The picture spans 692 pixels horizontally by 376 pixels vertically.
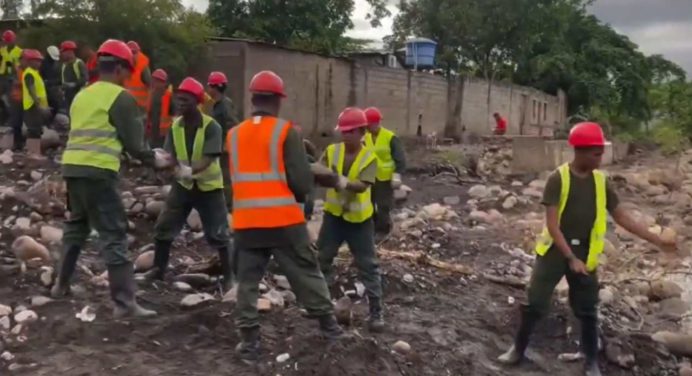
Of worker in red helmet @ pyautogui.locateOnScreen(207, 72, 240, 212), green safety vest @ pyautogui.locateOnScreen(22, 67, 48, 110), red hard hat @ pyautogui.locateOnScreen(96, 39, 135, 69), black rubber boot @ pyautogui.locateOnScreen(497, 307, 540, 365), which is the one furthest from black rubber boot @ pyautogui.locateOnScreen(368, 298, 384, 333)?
green safety vest @ pyautogui.locateOnScreen(22, 67, 48, 110)

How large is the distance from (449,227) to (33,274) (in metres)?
5.52

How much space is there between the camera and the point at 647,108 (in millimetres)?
38312

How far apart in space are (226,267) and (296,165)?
6.42ft

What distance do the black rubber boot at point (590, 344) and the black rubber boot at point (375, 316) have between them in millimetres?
1292

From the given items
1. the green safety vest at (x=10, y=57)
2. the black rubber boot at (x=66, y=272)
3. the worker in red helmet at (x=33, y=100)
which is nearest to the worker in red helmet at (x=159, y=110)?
the worker in red helmet at (x=33, y=100)

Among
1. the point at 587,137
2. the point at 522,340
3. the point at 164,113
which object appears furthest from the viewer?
the point at 164,113

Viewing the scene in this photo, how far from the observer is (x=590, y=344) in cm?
541

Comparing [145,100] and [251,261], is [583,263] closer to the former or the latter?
[251,261]

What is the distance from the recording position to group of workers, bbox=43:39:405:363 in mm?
4570

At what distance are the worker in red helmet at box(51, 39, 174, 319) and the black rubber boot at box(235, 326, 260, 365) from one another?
2.95 feet

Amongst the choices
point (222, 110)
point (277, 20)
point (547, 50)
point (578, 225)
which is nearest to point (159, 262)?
point (222, 110)

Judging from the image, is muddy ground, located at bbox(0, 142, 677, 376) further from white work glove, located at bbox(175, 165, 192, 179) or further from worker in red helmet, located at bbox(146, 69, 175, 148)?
worker in red helmet, located at bbox(146, 69, 175, 148)

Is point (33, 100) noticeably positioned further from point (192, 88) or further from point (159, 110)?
point (192, 88)

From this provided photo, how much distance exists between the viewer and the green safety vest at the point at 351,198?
18.4 ft
